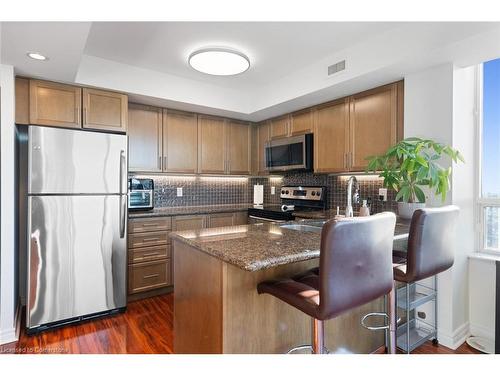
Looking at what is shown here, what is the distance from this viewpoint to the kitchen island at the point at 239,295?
1.29 meters

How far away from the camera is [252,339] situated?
4.58 ft

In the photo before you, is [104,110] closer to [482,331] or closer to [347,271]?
[347,271]

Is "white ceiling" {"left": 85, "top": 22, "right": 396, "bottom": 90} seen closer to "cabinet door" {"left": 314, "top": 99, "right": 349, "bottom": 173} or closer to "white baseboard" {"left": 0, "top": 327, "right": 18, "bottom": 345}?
"cabinet door" {"left": 314, "top": 99, "right": 349, "bottom": 173}

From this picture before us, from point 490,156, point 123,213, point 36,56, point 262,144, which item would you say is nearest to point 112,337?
point 123,213

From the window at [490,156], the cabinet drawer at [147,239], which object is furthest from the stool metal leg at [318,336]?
the cabinet drawer at [147,239]

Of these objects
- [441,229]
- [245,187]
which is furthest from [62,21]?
[245,187]

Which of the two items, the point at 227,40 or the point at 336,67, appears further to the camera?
the point at 336,67

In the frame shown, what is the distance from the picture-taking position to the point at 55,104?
2.51 m

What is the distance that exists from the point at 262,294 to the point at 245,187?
10.2 feet

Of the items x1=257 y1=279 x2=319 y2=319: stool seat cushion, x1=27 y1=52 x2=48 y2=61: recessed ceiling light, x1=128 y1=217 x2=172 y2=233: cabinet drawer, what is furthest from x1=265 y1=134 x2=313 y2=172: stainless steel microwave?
x1=27 y1=52 x2=48 y2=61: recessed ceiling light

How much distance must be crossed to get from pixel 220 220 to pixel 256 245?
7.40 ft

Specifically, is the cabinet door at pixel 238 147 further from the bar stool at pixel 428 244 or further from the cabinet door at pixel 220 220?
the bar stool at pixel 428 244
